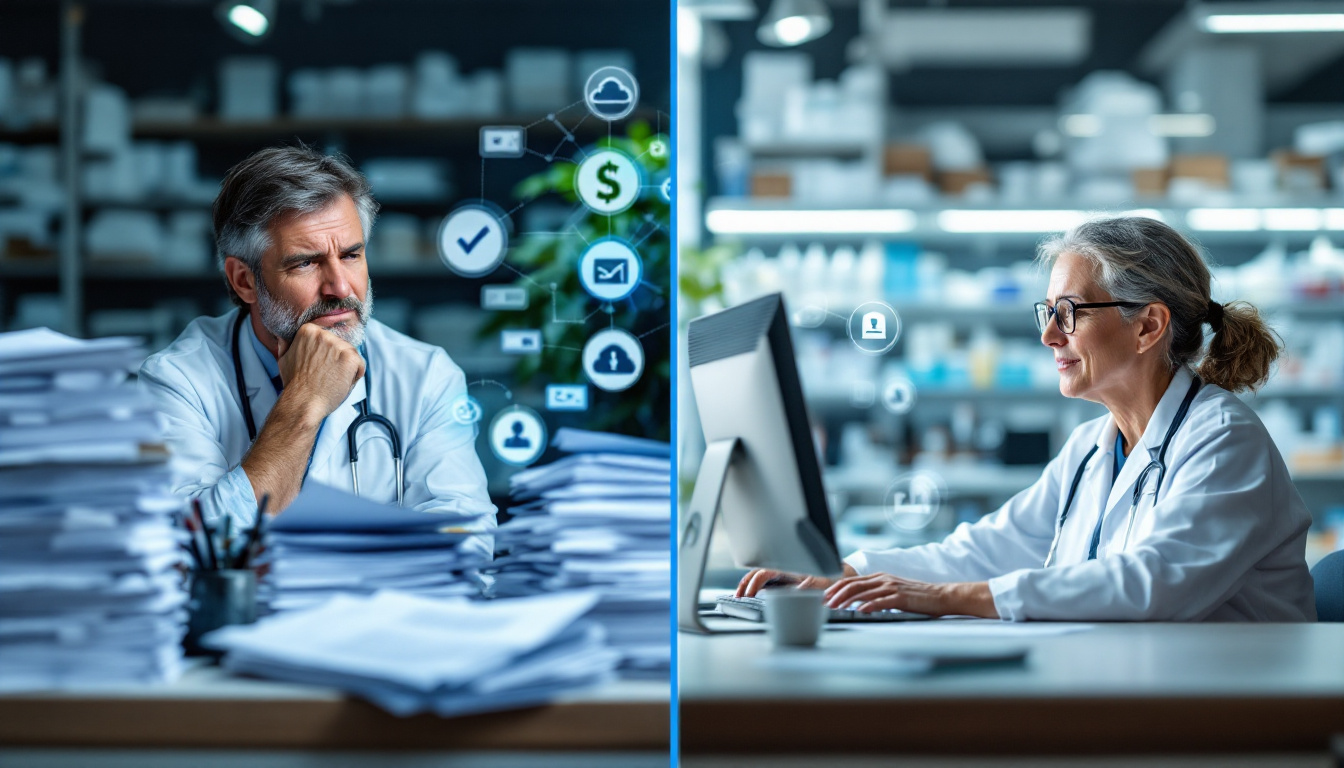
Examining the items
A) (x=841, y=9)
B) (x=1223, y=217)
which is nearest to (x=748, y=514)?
(x=1223, y=217)

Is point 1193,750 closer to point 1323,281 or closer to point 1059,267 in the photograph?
point 1059,267

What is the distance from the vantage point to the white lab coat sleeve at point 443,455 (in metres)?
1.26

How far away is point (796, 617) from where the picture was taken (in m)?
1.23

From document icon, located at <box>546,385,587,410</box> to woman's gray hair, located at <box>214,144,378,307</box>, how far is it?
30 centimetres

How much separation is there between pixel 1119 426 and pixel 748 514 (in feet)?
3.18

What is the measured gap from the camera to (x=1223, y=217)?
5.07 meters

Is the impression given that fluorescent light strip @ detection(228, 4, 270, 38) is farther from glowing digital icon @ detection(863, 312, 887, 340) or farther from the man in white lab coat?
glowing digital icon @ detection(863, 312, 887, 340)

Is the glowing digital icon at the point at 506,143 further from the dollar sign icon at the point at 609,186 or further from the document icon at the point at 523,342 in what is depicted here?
the document icon at the point at 523,342

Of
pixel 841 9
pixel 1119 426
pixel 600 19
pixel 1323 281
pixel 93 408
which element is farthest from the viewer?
pixel 841 9

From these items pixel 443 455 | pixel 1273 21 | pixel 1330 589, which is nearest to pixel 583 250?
pixel 443 455

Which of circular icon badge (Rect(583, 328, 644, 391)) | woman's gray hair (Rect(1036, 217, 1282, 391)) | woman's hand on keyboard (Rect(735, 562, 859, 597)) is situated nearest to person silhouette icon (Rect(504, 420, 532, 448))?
circular icon badge (Rect(583, 328, 644, 391))

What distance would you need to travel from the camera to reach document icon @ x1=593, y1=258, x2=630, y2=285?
1.25 meters

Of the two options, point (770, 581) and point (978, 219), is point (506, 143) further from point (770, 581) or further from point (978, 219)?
point (978, 219)

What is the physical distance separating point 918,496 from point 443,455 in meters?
3.94
